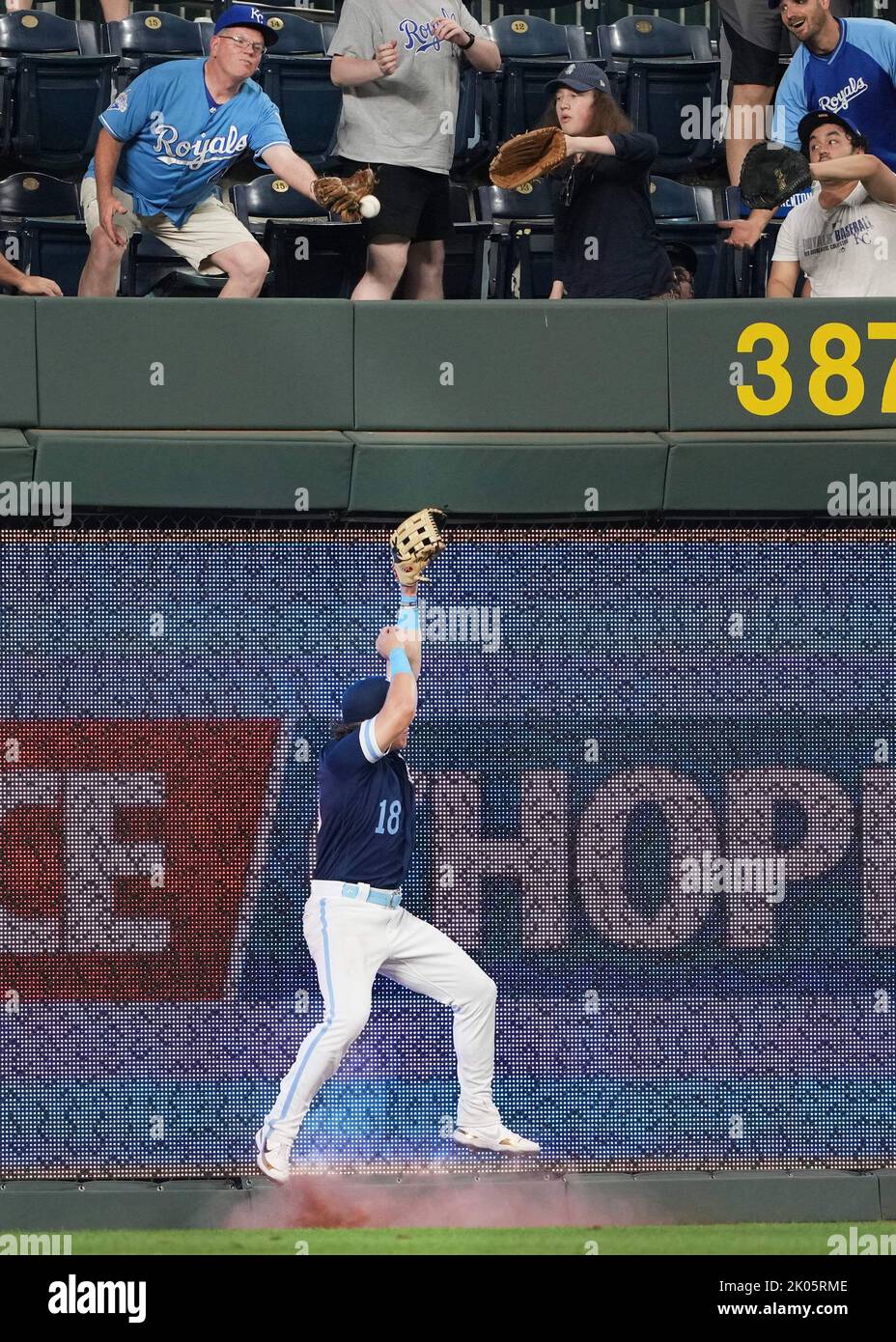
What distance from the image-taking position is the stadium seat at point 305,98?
10.2 m

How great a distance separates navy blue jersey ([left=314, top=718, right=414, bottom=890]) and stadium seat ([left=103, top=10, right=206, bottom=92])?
5.48m

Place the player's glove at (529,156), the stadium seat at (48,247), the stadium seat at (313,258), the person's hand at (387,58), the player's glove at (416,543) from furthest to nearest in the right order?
the stadium seat at (48,247) < the stadium seat at (313,258) < the person's hand at (387,58) < the player's glove at (529,156) < the player's glove at (416,543)

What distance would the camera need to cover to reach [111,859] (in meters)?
6.87

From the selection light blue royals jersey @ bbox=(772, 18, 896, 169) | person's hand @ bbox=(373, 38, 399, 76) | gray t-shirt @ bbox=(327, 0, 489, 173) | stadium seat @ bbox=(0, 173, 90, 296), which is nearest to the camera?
person's hand @ bbox=(373, 38, 399, 76)

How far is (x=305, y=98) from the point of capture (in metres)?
10.4

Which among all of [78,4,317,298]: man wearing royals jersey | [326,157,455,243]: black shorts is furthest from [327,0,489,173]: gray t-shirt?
[78,4,317,298]: man wearing royals jersey

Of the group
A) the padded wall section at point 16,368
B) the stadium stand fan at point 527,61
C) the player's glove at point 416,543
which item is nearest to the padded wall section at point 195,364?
the padded wall section at point 16,368

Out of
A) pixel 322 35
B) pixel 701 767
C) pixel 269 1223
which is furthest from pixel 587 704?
pixel 322 35

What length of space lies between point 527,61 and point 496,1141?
6392 millimetres

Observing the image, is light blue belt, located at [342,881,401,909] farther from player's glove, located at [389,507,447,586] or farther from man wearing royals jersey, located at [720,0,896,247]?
man wearing royals jersey, located at [720,0,896,247]

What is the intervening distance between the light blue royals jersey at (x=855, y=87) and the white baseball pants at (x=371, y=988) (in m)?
3.93

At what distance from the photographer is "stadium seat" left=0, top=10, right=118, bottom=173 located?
10.1 metres

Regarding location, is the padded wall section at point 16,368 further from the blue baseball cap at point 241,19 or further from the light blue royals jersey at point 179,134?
the blue baseball cap at point 241,19

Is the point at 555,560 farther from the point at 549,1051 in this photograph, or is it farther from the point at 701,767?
the point at 549,1051
